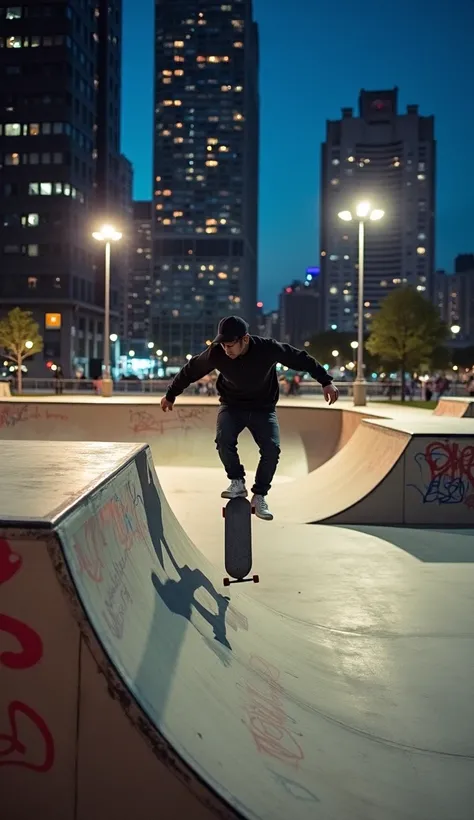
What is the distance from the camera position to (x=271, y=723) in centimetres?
309

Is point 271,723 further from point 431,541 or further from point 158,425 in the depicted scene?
point 158,425

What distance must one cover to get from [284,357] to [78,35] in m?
91.2

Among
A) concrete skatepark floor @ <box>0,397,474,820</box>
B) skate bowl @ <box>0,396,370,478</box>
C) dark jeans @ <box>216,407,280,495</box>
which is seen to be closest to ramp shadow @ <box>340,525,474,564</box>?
concrete skatepark floor @ <box>0,397,474,820</box>

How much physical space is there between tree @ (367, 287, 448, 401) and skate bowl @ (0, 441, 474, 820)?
40.4 metres

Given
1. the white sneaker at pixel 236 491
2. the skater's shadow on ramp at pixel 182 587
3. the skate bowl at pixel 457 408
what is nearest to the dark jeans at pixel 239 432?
the white sneaker at pixel 236 491

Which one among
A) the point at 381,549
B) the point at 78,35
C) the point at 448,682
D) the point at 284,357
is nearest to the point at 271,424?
the point at 284,357

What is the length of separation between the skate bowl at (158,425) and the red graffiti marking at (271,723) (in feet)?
46.1

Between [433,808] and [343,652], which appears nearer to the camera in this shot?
[433,808]

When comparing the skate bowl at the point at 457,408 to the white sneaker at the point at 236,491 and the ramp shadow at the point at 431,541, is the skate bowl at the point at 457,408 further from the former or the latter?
the white sneaker at the point at 236,491

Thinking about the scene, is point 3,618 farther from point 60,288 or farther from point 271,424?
point 60,288

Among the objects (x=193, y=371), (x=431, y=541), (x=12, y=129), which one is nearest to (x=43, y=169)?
(x=12, y=129)

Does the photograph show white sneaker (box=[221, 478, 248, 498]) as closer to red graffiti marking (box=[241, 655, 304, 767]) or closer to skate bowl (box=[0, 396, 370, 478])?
red graffiti marking (box=[241, 655, 304, 767])

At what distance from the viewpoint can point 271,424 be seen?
18.4 ft

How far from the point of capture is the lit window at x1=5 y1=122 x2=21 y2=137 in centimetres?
8212
